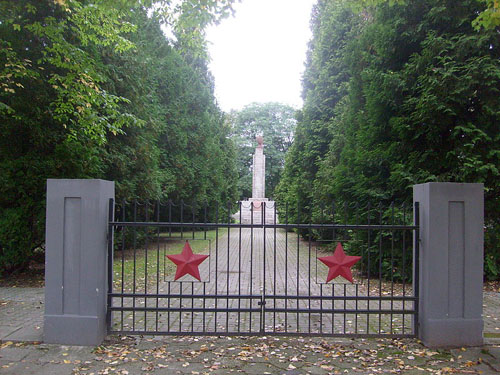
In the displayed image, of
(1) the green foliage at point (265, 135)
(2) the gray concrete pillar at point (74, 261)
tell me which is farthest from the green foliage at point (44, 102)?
(1) the green foliage at point (265, 135)

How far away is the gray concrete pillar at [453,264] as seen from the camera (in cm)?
483

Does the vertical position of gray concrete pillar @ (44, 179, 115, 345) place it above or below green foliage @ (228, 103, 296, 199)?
below

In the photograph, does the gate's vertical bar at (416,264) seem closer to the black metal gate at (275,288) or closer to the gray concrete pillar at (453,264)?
the black metal gate at (275,288)

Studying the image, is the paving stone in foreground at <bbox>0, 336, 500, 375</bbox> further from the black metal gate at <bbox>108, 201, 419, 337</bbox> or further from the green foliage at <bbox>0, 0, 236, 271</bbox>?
the green foliage at <bbox>0, 0, 236, 271</bbox>

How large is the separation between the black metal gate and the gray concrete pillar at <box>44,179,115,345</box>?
0.82ft

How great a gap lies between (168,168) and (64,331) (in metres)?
13.9

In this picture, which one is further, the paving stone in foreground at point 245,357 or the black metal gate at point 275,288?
the black metal gate at point 275,288

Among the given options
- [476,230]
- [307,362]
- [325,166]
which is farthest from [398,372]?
[325,166]

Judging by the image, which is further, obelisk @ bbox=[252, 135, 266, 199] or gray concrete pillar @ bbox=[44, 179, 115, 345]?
obelisk @ bbox=[252, 135, 266, 199]

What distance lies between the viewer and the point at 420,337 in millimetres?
5012

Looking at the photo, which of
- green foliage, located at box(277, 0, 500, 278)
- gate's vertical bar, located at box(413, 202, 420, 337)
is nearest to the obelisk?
green foliage, located at box(277, 0, 500, 278)

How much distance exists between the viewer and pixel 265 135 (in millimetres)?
60531

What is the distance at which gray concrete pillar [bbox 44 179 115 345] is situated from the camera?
482cm

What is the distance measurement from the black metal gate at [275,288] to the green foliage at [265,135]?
45.2 meters
